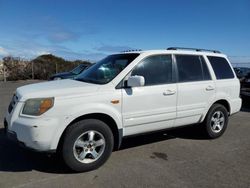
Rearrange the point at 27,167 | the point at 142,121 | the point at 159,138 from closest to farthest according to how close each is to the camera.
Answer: the point at 27,167
the point at 142,121
the point at 159,138

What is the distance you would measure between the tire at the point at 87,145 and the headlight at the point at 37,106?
445 millimetres

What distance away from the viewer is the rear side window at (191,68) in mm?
5566

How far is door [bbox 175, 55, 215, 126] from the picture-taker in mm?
5465

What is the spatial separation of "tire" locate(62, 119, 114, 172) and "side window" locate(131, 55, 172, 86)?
1.14 meters

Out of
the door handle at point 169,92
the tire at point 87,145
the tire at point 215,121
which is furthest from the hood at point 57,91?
the tire at point 215,121

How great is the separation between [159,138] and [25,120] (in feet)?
10.0

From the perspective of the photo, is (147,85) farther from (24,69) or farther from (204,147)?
(24,69)

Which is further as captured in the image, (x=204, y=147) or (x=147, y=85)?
(x=204, y=147)

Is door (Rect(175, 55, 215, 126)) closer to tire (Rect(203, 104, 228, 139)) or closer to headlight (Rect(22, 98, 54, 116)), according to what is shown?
tire (Rect(203, 104, 228, 139))

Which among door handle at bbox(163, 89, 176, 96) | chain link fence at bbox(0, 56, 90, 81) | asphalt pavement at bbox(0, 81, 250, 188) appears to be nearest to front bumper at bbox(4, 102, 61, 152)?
asphalt pavement at bbox(0, 81, 250, 188)

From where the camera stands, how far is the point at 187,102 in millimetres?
5531

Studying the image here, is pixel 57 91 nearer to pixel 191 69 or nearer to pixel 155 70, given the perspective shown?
pixel 155 70

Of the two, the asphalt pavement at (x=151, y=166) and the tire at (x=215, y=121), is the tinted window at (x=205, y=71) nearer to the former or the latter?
the tire at (x=215, y=121)

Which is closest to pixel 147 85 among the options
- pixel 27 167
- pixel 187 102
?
pixel 187 102
